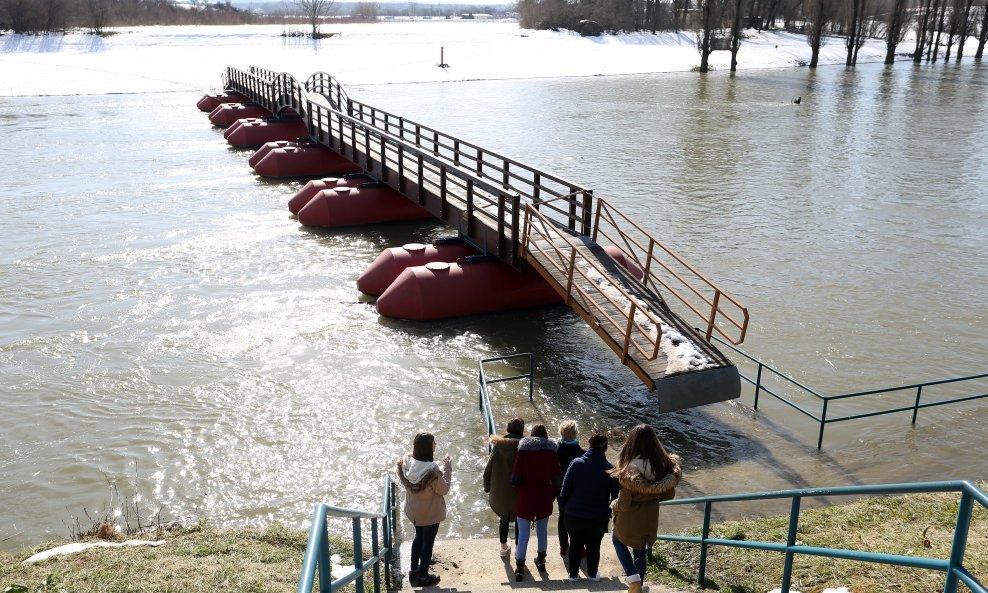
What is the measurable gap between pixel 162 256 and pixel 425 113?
28375mm

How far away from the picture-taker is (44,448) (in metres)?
10.8

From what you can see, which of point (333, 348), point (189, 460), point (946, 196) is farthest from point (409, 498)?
point (946, 196)

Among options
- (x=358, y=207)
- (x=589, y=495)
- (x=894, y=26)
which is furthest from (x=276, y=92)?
(x=894, y=26)

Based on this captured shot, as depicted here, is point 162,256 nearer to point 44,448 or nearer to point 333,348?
point 333,348

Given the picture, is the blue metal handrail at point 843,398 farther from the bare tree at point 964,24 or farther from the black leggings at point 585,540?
the bare tree at point 964,24

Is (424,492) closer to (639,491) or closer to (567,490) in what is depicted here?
(567,490)

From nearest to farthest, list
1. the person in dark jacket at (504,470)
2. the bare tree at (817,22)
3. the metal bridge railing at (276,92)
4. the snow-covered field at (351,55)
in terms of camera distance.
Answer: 1. the person in dark jacket at (504,470)
2. the metal bridge railing at (276,92)
3. the snow-covered field at (351,55)
4. the bare tree at (817,22)

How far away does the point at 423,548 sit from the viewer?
22.3ft

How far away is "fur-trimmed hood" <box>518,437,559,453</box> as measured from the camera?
21.9ft

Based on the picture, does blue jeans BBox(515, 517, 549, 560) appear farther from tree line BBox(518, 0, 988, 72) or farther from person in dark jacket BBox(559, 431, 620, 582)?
tree line BBox(518, 0, 988, 72)

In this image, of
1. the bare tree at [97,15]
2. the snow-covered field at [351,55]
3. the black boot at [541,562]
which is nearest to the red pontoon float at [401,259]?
the black boot at [541,562]

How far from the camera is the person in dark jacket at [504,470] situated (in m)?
6.91

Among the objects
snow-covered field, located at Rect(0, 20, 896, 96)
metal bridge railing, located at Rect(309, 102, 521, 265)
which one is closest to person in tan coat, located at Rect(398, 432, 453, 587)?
metal bridge railing, located at Rect(309, 102, 521, 265)

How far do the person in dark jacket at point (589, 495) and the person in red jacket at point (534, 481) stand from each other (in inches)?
10.9
